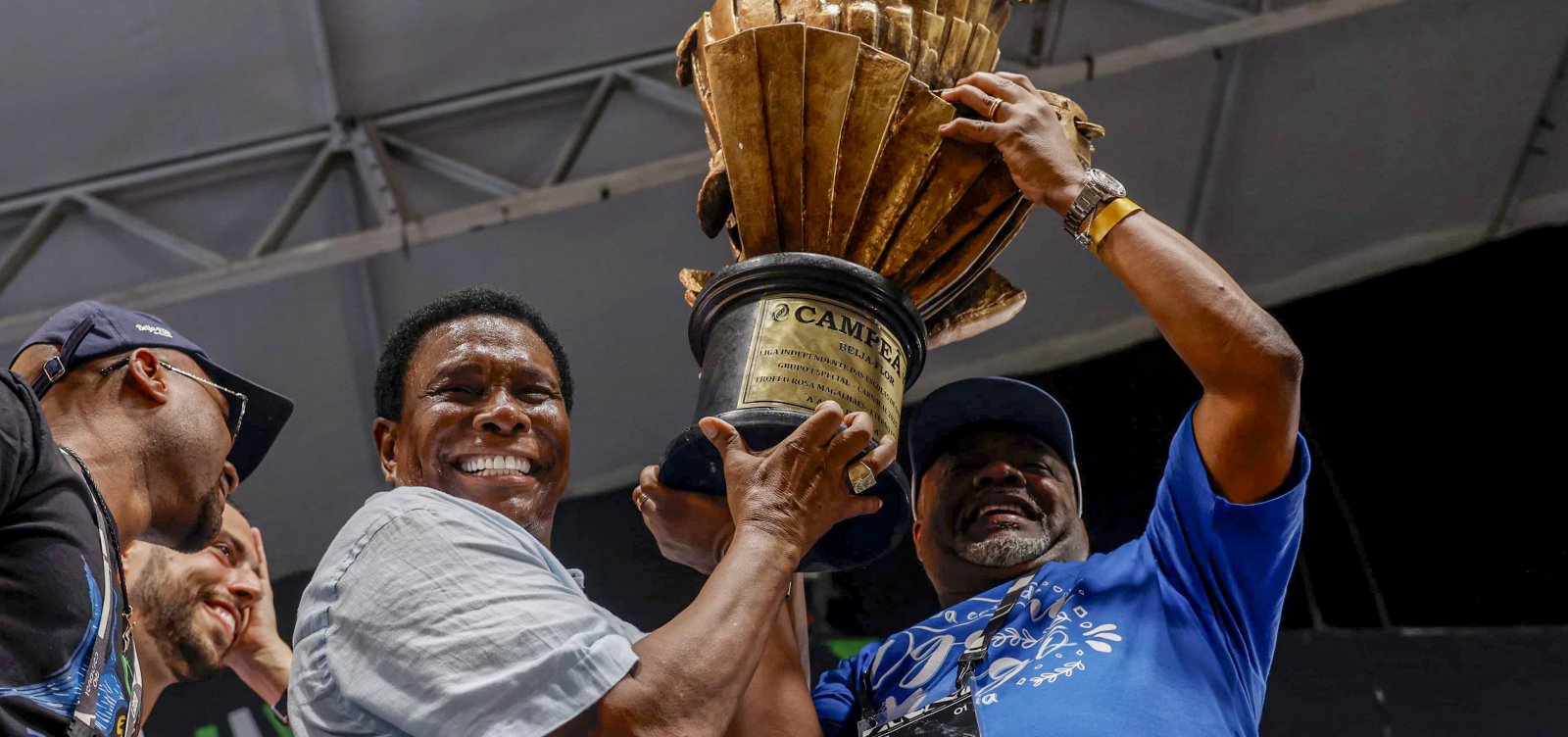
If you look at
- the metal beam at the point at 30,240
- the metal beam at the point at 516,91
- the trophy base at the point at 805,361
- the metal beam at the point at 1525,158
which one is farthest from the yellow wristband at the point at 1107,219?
the metal beam at the point at 30,240

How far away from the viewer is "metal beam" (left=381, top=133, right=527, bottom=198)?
429 cm

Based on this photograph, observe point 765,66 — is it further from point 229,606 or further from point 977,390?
point 229,606

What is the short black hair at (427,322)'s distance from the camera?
2150 millimetres

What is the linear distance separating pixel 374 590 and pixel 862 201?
83 centimetres

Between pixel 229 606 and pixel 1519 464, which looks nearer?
pixel 229 606

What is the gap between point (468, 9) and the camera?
417cm

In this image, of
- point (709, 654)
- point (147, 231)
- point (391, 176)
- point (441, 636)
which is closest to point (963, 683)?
point (709, 654)

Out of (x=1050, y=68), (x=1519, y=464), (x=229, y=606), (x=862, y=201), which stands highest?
(x=1050, y=68)

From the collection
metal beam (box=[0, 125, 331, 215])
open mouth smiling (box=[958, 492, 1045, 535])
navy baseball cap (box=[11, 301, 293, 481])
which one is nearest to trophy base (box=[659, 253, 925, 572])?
open mouth smiling (box=[958, 492, 1045, 535])

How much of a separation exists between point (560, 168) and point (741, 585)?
2867mm

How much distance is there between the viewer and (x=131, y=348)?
2094 millimetres

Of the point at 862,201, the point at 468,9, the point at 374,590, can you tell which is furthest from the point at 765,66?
the point at 468,9

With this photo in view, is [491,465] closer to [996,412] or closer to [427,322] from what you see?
[427,322]

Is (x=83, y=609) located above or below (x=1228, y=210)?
below
